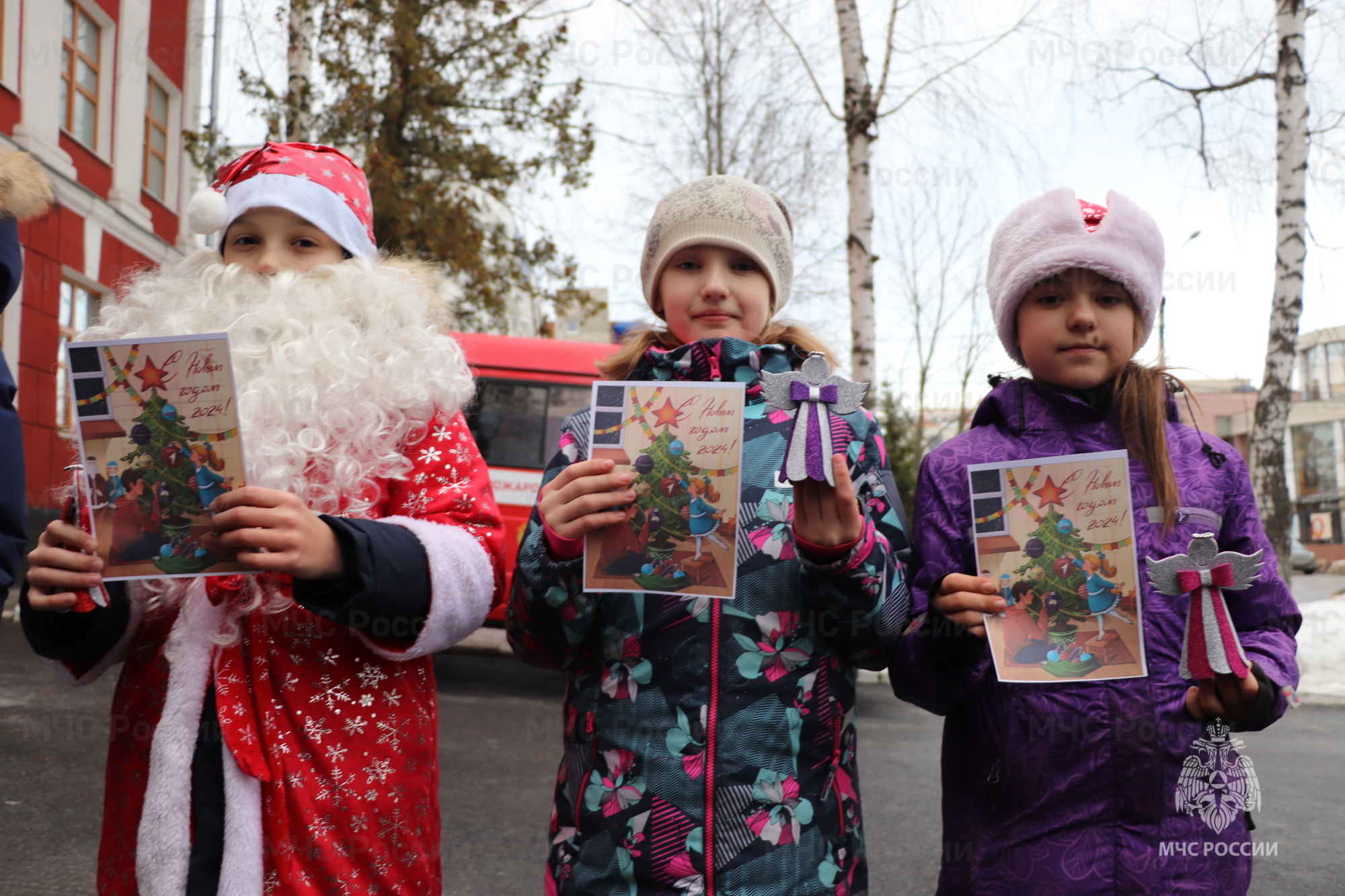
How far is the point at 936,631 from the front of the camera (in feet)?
5.50

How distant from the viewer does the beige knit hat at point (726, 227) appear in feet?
6.21

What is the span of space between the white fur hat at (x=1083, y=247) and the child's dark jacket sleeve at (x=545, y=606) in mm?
851

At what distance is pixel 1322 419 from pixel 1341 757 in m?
47.5

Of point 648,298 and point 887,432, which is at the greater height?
point 887,432

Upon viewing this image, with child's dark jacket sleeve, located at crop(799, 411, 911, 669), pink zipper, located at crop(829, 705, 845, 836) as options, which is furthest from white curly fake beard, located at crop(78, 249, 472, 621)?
pink zipper, located at crop(829, 705, 845, 836)

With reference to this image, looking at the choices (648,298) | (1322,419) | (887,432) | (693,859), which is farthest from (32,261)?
(1322,419)

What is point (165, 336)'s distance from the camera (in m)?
1.40

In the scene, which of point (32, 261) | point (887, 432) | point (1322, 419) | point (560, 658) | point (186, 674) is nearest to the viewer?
point (186, 674)

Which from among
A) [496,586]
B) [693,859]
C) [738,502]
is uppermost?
[738,502]

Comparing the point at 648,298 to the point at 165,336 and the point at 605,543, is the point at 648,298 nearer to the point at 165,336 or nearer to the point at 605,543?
the point at 605,543

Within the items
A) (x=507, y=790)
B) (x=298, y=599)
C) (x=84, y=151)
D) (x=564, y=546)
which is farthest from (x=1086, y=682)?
(x=84, y=151)

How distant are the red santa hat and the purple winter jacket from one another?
1.19 metres

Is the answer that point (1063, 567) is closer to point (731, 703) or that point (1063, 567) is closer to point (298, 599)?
point (731, 703)

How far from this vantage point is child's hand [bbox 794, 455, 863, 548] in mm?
1513
